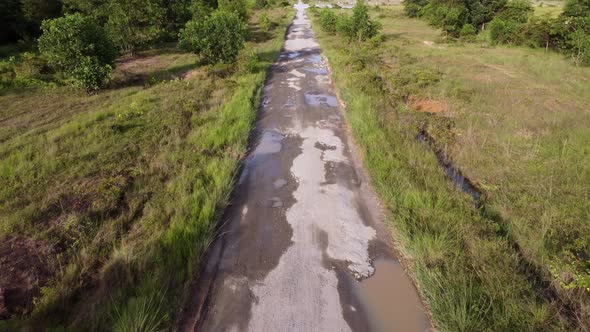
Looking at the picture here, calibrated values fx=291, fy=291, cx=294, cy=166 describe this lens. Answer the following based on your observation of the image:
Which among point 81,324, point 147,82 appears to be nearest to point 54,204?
point 81,324

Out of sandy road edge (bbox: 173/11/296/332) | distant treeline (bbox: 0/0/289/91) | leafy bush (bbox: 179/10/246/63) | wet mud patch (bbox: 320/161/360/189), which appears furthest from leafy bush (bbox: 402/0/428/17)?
sandy road edge (bbox: 173/11/296/332)

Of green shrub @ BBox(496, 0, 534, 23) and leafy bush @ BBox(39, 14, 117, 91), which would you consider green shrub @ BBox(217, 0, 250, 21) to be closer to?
leafy bush @ BBox(39, 14, 117, 91)

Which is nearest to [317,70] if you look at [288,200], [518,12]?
[288,200]

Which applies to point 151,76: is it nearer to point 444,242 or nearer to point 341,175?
point 341,175

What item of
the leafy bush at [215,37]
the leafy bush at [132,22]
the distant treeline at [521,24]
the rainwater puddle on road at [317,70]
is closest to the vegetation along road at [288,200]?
the rainwater puddle on road at [317,70]

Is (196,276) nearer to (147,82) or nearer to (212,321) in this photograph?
(212,321)

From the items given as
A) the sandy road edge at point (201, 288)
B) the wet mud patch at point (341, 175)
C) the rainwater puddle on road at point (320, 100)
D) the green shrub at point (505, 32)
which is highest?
the green shrub at point (505, 32)

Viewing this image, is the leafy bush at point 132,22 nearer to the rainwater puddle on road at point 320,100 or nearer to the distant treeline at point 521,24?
the rainwater puddle on road at point 320,100
